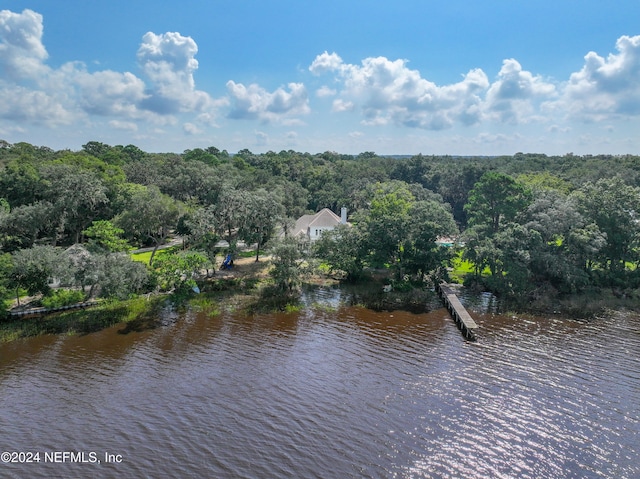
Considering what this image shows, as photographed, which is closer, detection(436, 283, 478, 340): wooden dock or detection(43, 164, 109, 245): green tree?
detection(436, 283, 478, 340): wooden dock

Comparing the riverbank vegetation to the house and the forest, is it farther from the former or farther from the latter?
the house

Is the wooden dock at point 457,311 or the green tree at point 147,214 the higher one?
the green tree at point 147,214

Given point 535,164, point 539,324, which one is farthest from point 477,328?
point 535,164

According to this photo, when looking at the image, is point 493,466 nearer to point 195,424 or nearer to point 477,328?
point 195,424

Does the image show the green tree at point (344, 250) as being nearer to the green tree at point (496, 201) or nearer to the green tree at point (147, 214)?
the green tree at point (496, 201)

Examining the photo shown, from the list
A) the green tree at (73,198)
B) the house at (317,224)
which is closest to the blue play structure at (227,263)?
the house at (317,224)

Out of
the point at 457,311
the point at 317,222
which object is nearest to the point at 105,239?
the point at 317,222

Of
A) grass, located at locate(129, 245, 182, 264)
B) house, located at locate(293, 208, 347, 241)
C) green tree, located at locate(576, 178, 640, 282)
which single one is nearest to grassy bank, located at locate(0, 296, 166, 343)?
grass, located at locate(129, 245, 182, 264)
